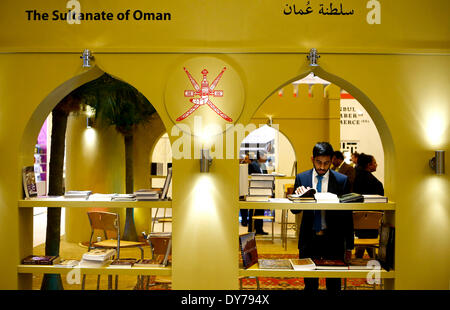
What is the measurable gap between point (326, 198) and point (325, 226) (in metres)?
0.32

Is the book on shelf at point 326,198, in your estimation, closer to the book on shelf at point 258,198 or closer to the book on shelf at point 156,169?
the book on shelf at point 258,198

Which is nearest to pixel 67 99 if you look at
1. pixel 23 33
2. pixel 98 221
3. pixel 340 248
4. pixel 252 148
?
pixel 23 33

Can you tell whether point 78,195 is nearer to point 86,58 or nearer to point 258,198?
point 86,58

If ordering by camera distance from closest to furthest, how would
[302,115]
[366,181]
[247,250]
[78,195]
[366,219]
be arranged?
[247,250] < [78,195] < [366,219] < [366,181] < [302,115]

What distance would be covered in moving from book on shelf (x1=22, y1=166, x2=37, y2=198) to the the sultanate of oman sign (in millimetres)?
1509

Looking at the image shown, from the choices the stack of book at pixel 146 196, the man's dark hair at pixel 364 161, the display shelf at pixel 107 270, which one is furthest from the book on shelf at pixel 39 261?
the man's dark hair at pixel 364 161

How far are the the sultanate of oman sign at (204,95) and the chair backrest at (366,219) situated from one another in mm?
2249

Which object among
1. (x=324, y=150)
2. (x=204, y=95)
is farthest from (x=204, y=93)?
(x=324, y=150)

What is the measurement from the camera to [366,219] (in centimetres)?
504

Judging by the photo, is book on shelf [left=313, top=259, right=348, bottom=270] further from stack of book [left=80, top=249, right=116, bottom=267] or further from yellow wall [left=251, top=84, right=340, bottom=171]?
yellow wall [left=251, top=84, right=340, bottom=171]

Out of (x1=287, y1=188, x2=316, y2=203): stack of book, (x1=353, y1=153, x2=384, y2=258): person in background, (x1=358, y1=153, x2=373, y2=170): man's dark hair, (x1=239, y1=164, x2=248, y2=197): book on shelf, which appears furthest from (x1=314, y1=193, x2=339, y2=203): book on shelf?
(x1=358, y1=153, x2=373, y2=170): man's dark hair

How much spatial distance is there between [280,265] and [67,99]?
317 cm

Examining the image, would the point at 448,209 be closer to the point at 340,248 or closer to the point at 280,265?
the point at 340,248

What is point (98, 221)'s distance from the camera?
5262 mm
